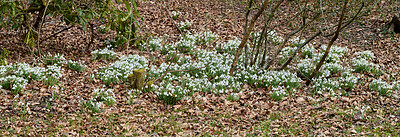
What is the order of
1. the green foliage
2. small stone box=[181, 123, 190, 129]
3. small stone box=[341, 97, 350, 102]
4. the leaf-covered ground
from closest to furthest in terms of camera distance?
the leaf-covered ground < small stone box=[181, 123, 190, 129] < small stone box=[341, 97, 350, 102] < the green foliage

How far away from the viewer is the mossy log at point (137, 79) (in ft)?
16.1

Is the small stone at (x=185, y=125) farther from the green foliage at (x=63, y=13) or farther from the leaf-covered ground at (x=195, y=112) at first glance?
the green foliage at (x=63, y=13)

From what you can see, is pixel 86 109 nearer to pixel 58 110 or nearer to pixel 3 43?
pixel 58 110

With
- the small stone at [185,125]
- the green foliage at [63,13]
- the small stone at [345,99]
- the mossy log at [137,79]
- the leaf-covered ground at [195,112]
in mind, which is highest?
the green foliage at [63,13]

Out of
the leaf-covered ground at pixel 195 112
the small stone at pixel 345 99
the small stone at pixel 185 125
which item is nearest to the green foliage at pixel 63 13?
the leaf-covered ground at pixel 195 112

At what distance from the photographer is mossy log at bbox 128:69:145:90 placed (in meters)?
4.92

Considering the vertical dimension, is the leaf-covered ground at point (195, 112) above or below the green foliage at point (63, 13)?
below

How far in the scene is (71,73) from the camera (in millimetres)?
5453

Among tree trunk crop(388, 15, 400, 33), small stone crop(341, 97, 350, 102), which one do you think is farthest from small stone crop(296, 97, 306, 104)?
tree trunk crop(388, 15, 400, 33)

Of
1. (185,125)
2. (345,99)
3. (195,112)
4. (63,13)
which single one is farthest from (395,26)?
(63,13)

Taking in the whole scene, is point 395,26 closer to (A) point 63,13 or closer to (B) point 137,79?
(B) point 137,79

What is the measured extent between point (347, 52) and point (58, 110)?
5678 millimetres

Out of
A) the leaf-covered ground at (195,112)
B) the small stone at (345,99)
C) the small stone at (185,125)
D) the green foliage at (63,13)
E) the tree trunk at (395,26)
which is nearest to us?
the leaf-covered ground at (195,112)

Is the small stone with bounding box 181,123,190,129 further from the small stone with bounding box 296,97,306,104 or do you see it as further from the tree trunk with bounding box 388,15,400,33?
the tree trunk with bounding box 388,15,400,33
